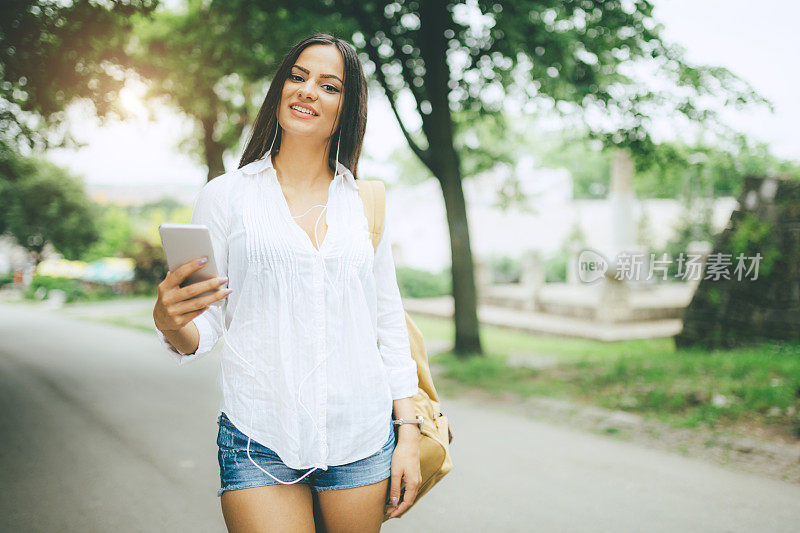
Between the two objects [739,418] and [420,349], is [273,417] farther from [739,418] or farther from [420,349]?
[739,418]

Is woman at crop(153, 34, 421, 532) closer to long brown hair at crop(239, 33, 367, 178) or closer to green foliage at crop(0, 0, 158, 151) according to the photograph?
long brown hair at crop(239, 33, 367, 178)

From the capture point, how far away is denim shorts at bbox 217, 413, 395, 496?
1.71 meters

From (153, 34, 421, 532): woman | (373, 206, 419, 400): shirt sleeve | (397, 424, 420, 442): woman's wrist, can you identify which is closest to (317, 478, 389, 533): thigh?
(153, 34, 421, 532): woman

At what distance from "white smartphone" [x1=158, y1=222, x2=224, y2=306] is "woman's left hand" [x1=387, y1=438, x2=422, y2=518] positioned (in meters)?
0.71

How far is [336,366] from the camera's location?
5.84ft

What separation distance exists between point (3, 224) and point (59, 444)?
35.4 metres

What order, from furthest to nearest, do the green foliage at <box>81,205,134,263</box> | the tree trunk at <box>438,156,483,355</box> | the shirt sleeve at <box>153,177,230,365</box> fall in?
the green foliage at <box>81,205,134,263</box>
the tree trunk at <box>438,156,483,355</box>
the shirt sleeve at <box>153,177,230,365</box>

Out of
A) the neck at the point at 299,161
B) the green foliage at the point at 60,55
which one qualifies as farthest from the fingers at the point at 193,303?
the green foliage at the point at 60,55

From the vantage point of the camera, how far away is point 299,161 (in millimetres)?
1974

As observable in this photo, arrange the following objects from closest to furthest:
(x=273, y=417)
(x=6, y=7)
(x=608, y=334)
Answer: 1. (x=273, y=417)
2. (x=6, y=7)
3. (x=608, y=334)

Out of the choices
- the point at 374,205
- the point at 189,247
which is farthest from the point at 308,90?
the point at 189,247

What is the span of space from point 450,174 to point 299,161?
770 centimetres

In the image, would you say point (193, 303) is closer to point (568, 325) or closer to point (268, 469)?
point (268, 469)

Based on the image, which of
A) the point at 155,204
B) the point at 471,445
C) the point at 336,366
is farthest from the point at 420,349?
the point at 155,204
